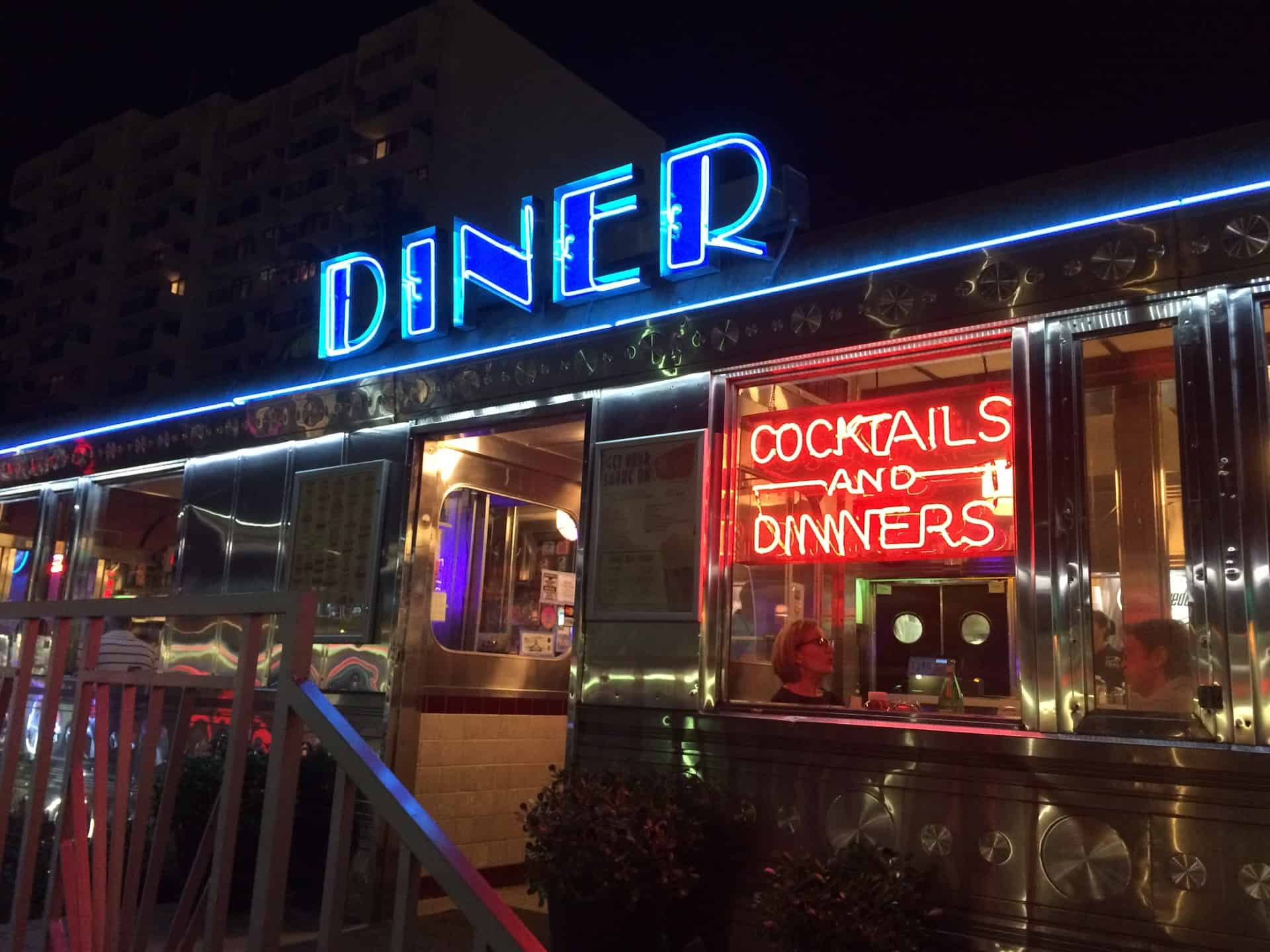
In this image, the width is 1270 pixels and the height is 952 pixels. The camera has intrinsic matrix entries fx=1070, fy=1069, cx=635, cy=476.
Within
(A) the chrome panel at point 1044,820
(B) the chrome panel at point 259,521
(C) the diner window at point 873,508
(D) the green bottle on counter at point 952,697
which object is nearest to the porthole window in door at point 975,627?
(C) the diner window at point 873,508

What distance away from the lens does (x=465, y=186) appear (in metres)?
39.2

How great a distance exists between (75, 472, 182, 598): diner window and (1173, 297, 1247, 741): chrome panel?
7888 millimetres

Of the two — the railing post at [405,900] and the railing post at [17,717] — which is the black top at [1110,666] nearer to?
the railing post at [405,900]

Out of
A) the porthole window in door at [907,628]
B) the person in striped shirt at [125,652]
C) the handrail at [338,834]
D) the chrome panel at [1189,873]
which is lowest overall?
the chrome panel at [1189,873]

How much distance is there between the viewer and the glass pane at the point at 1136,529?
14.0ft

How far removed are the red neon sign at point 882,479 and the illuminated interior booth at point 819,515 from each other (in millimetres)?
18

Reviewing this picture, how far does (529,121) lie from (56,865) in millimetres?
23255

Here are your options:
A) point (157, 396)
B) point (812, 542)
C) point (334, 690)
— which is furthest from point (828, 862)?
point (157, 396)

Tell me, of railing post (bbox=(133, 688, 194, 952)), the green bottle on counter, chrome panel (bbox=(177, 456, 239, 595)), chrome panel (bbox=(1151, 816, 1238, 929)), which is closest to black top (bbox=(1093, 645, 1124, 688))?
chrome panel (bbox=(1151, 816, 1238, 929))

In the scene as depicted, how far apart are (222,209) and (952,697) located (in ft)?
228

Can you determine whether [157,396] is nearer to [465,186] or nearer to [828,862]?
[828,862]

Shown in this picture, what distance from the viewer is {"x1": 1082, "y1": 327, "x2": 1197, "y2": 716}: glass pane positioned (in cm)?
427

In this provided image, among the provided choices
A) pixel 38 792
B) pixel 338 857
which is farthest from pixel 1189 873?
pixel 38 792

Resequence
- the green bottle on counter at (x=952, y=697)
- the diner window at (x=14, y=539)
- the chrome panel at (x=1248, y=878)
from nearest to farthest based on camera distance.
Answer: the chrome panel at (x=1248, y=878) < the green bottle on counter at (x=952, y=697) < the diner window at (x=14, y=539)
